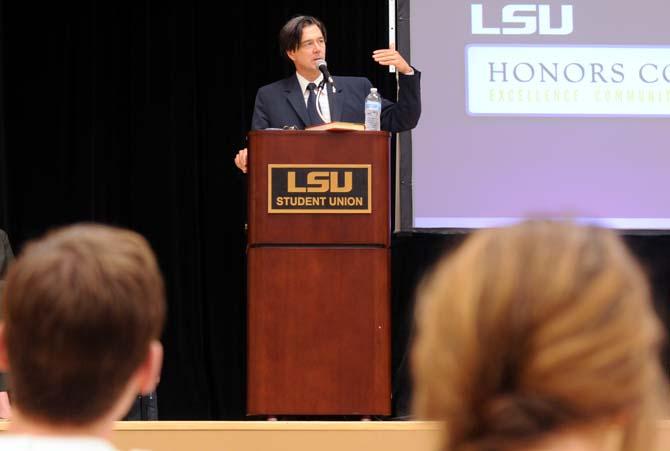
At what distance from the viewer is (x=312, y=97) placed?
12.8 feet

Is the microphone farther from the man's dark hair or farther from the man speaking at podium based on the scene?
the man's dark hair

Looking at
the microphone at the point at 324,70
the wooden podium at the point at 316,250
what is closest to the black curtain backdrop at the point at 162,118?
the microphone at the point at 324,70

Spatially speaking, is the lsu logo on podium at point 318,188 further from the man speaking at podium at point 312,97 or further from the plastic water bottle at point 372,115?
the man speaking at podium at point 312,97

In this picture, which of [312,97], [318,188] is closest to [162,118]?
[312,97]

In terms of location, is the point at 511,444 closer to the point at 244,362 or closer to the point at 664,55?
the point at 664,55

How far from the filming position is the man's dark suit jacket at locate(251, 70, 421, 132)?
3701 mm

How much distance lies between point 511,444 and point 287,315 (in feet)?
8.18

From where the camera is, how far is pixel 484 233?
78 centimetres

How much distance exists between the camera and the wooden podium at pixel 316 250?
3.18 m

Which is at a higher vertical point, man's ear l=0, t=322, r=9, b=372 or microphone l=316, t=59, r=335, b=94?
microphone l=316, t=59, r=335, b=94

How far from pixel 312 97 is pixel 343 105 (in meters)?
0.18


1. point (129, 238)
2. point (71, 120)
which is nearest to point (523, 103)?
point (71, 120)

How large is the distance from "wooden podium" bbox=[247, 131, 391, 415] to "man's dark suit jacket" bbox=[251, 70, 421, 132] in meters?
0.48

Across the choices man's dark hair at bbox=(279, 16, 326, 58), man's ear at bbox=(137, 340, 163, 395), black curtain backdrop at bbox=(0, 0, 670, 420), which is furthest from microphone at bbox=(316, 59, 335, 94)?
man's ear at bbox=(137, 340, 163, 395)
